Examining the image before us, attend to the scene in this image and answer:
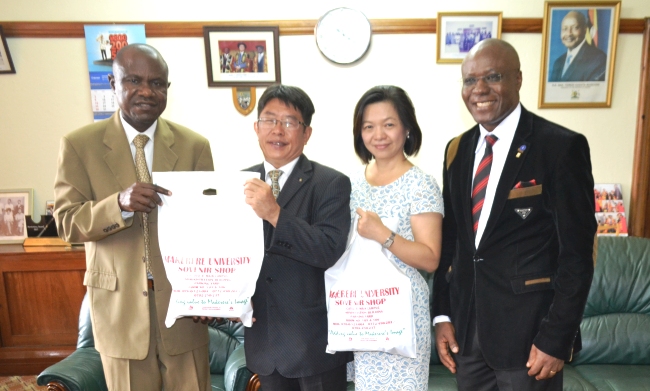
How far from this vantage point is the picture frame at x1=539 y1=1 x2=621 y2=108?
2922mm

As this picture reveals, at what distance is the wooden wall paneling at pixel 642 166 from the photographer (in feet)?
9.87

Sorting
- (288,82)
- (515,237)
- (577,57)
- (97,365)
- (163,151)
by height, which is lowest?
(97,365)

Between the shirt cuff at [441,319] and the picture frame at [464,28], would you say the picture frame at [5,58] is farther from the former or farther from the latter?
the shirt cuff at [441,319]

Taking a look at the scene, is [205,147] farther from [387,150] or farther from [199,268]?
[387,150]

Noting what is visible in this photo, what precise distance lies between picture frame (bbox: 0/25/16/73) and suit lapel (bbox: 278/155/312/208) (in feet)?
9.09

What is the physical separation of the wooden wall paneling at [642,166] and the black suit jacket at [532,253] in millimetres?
2343

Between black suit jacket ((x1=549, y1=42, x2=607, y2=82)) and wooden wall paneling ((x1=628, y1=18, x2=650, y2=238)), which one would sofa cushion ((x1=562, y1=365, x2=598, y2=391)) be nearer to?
wooden wall paneling ((x1=628, y1=18, x2=650, y2=238))

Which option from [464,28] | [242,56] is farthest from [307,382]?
[464,28]

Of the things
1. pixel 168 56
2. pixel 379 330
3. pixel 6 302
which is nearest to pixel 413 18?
pixel 168 56

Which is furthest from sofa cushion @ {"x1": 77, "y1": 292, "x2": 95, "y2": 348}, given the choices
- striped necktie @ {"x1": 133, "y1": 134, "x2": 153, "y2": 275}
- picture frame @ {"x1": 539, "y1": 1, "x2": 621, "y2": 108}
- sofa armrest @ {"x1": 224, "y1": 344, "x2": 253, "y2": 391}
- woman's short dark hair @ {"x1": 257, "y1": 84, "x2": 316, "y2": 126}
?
picture frame @ {"x1": 539, "y1": 1, "x2": 621, "y2": 108}

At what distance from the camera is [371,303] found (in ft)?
4.34

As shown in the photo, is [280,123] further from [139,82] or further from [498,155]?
[498,155]

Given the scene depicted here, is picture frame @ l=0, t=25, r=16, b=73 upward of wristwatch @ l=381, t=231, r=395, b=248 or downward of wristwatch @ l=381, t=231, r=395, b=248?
upward

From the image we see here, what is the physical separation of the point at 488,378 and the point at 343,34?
93.9 inches
